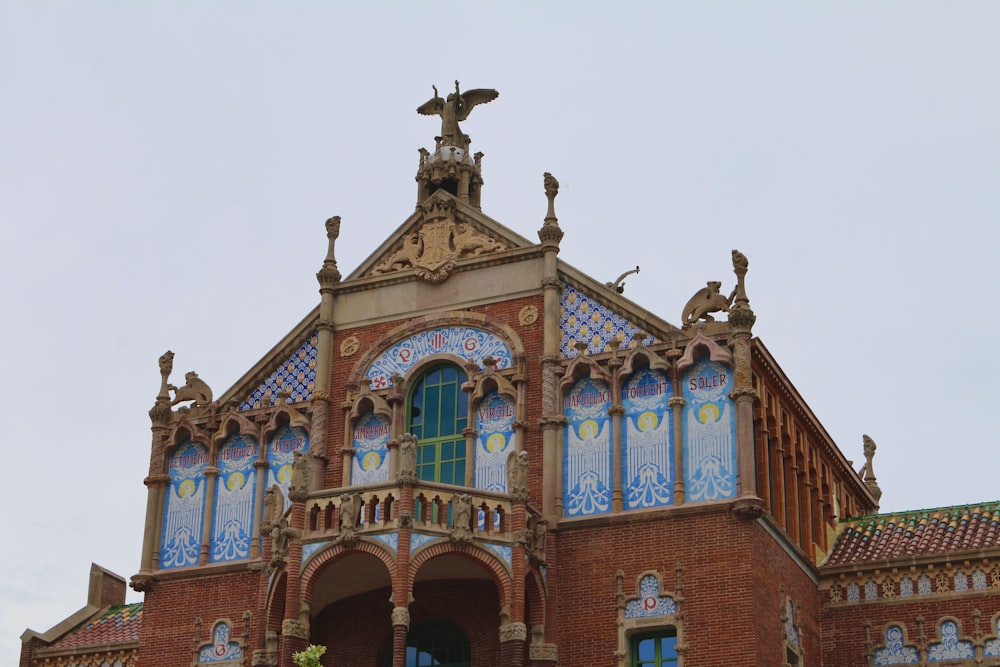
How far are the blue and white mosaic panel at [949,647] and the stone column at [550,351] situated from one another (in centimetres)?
733

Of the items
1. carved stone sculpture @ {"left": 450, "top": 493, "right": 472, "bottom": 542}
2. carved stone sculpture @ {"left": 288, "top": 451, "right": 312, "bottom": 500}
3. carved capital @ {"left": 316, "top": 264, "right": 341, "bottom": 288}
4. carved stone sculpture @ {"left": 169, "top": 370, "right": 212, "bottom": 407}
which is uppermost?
carved capital @ {"left": 316, "top": 264, "right": 341, "bottom": 288}

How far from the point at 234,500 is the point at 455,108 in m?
9.70

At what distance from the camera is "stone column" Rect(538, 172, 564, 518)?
28641 mm

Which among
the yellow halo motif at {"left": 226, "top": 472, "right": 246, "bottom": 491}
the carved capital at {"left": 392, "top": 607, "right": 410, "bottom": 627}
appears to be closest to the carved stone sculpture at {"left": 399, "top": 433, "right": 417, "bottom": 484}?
the carved capital at {"left": 392, "top": 607, "right": 410, "bottom": 627}

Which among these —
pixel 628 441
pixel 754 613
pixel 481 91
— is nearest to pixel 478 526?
pixel 628 441

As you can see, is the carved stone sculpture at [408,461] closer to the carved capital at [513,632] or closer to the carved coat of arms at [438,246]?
the carved capital at [513,632]

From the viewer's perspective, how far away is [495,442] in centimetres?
2953

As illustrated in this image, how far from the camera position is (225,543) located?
3092 centimetres

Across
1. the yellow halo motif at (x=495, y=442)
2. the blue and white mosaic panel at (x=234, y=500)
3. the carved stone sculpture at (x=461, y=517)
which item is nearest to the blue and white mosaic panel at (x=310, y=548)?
the carved stone sculpture at (x=461, y=517)

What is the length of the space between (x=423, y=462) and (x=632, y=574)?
15.9 ft

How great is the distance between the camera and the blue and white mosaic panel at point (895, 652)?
29.1 meters

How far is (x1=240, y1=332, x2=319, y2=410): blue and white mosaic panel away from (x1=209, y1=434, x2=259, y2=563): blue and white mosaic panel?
3.04ft

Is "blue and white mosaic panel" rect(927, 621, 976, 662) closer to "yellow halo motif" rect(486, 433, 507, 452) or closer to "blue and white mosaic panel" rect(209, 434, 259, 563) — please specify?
"yellow halo motif" rect(486, 433, 507, 452)

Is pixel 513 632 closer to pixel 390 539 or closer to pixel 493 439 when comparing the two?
pixel 390 539
